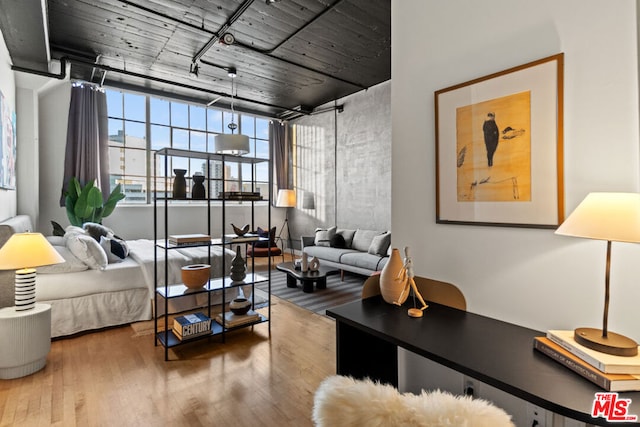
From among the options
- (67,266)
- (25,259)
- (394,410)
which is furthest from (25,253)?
(394,410)

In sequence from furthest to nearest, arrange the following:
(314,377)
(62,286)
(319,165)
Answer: (319,165)
(62,286)
(314,377)

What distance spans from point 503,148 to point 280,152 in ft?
22.8

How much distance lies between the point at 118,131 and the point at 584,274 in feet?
23.5

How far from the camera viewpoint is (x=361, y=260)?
4902mm

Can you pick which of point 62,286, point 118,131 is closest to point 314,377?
point 62,286

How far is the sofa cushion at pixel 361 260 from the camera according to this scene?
473 centimetres

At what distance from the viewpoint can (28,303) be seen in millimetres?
2346

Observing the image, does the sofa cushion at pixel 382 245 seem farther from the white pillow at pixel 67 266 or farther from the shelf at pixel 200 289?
the white pillow at pixel 67 266

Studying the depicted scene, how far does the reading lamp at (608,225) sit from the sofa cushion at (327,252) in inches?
173

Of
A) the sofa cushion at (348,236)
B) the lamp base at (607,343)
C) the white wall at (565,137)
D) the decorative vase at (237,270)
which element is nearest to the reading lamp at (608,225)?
the lamp base at (607,343)

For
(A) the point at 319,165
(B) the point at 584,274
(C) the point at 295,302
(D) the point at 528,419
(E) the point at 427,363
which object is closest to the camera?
(B) the point at 584,274

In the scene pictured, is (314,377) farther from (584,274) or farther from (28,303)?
(28,303)

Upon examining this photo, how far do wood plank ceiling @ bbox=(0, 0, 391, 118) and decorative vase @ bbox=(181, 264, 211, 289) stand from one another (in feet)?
9.33

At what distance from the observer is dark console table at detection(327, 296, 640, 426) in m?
0.86
